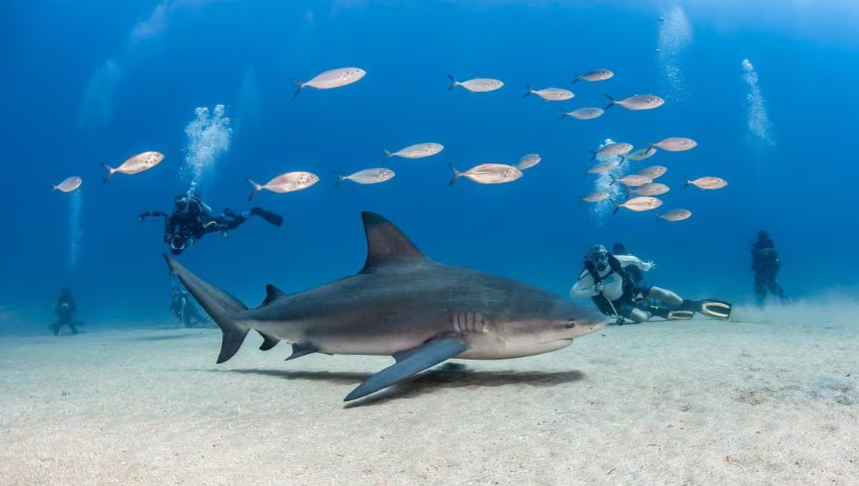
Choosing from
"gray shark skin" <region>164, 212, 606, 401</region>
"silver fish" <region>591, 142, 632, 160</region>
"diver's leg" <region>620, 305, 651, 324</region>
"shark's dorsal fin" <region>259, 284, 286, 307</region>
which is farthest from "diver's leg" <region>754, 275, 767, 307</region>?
"shark's dorsal fin" <region>259, 284, 286, 307</region>

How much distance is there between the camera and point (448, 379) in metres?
4.39

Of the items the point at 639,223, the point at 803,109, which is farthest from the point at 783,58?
the point at 639,223

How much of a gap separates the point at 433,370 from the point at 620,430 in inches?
90.1

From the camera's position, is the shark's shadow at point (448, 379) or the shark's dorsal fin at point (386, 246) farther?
the shark's dorsal fin at point (386, 246)

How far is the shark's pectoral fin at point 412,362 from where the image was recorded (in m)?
3.32

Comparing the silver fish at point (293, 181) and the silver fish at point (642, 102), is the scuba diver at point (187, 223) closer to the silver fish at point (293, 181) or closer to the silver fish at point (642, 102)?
the silver fish at point (293, 181)

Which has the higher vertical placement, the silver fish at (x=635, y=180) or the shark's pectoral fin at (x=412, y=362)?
the shark's pectoral fin at (x=412, y=362)

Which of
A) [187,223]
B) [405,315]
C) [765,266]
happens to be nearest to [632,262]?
[765,266]

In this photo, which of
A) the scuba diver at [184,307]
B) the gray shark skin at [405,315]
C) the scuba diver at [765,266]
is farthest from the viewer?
the scuba diver at [184,307]

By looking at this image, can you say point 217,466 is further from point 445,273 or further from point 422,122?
point 422,122

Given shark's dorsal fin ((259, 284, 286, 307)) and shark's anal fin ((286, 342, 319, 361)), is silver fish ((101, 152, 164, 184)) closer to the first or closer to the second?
shark's dorsal fin ((259, 284, 286, 307))

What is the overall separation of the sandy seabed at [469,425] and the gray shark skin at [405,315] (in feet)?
1.12

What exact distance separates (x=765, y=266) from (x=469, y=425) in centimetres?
1534

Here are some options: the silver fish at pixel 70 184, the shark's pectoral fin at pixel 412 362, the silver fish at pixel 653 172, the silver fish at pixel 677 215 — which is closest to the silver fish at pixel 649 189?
the silver fish at pixel 653 172
